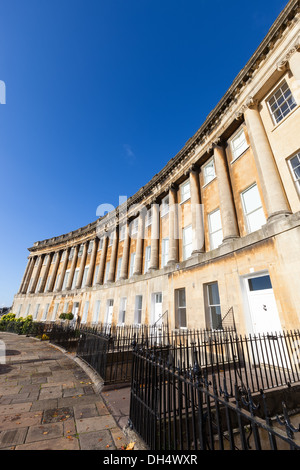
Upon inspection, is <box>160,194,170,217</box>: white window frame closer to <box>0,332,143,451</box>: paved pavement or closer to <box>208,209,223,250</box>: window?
<box>208,209,223,250</box>: window

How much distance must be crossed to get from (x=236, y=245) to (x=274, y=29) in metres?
10.1

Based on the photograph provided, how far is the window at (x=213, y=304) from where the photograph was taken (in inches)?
387

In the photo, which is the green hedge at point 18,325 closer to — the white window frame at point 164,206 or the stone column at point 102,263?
the stone column at point 102,263

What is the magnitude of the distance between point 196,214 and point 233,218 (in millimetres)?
2816

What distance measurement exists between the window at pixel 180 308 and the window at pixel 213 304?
2078 mm

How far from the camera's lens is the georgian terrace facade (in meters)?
7.86

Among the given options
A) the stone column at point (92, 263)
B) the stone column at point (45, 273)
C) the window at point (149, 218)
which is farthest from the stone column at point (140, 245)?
the stone column at point (45, 273)

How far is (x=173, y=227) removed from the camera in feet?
47.9

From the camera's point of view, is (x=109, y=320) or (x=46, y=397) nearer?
(x=46, y=397)

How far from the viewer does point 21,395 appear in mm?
5293

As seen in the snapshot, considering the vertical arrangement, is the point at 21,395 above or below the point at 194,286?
below

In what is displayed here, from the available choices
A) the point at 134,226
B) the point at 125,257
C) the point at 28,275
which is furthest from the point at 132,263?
the point at 28,275

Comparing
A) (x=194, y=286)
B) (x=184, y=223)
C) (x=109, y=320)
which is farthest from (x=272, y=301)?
(x=109, y=320)
